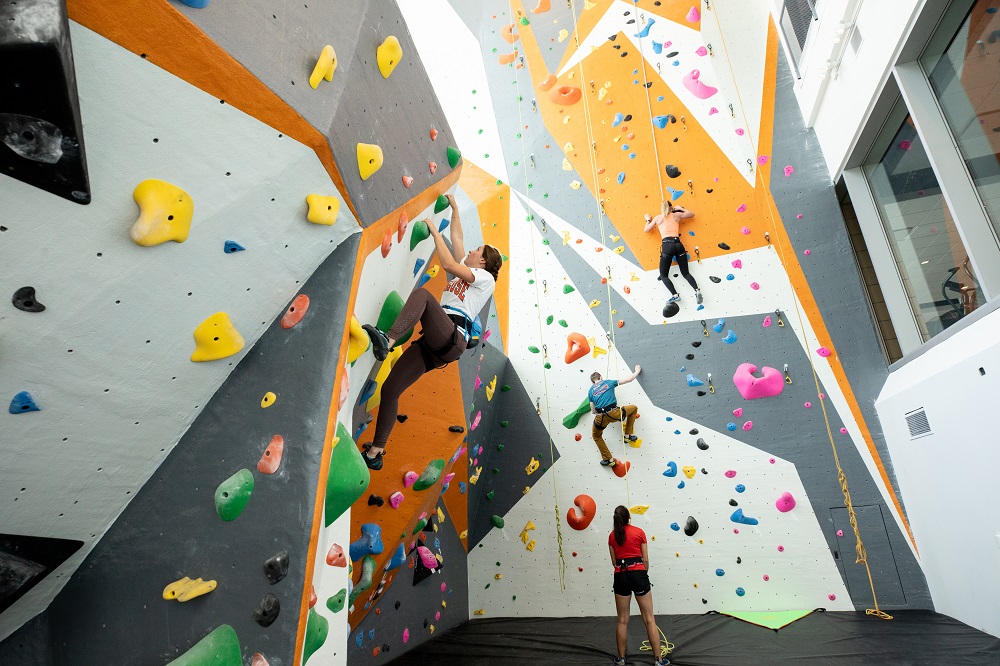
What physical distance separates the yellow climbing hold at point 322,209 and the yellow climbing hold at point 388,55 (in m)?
0.55

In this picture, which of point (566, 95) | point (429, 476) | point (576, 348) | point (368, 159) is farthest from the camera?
point (566, 95)

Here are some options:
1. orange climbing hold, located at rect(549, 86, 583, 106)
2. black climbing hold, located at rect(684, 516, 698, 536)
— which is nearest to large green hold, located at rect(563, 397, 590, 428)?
black climbing hold, located at rect(684, 516, 698, 536)

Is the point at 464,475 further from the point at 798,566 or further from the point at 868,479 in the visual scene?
the point at 868,479

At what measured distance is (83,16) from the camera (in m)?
1.25

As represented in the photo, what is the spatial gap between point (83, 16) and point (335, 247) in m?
0.96

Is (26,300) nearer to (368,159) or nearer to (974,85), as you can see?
(368,159)

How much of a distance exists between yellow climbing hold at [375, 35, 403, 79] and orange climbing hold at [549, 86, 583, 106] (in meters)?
3.82

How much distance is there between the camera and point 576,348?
17.0 ft

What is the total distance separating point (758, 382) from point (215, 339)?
12.9 feet

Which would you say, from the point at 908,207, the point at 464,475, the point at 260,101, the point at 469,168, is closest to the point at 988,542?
the point at 908,207

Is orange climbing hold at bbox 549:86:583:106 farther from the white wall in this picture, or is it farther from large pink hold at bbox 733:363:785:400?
the white wall

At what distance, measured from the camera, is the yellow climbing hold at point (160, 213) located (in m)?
1.48

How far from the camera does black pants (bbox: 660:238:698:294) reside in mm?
5016

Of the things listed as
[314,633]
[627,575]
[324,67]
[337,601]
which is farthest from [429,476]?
[324,67]
